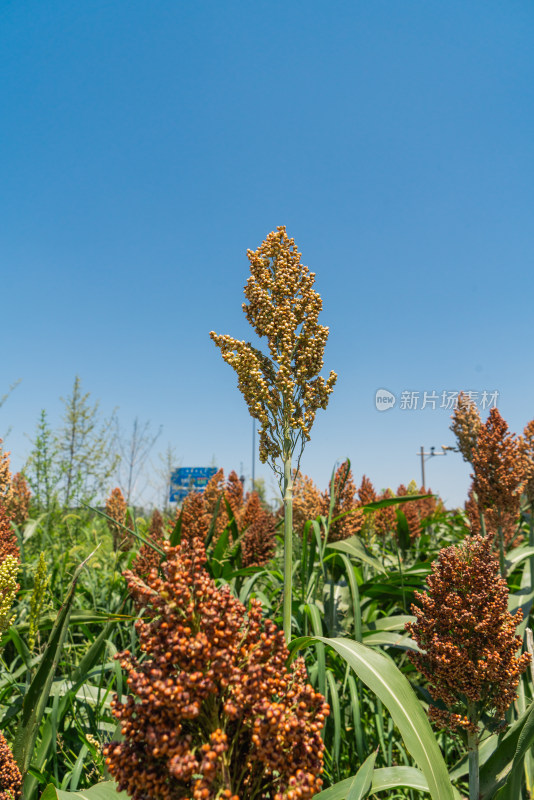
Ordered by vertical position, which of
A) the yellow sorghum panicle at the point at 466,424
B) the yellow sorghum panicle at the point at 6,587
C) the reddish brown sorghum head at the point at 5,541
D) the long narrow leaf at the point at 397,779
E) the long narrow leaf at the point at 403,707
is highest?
the yellow sorghum panicle at the point at 466,424

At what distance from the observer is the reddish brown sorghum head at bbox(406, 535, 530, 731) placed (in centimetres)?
171

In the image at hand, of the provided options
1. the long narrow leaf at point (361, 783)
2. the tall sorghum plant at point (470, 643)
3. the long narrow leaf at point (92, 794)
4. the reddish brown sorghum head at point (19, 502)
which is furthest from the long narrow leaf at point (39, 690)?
the reddish brown sorghum head at point (19, 502)

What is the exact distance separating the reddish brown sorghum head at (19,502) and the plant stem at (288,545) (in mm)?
4221

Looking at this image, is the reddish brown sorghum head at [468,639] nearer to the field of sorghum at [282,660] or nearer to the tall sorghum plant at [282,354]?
the field of sorghum at [282,660]

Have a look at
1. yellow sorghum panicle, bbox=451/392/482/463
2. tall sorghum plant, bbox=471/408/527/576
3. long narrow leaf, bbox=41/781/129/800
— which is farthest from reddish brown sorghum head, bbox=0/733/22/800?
yellow sorghum panicle, bbox=451/392/482/463

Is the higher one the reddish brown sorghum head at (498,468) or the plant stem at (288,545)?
the reddish brown sorghum head at (498,468)

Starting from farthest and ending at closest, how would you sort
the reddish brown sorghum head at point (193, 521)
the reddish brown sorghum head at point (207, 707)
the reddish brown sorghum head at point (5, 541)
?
1. the reddish brown sorghum head at point (193, 521)
2. the reddish brown sorghum head at point (5, 541)
3. the reddish brown sorghum head at point (207, 707)

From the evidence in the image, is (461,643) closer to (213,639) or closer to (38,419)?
(213,639)

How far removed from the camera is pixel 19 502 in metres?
5.62

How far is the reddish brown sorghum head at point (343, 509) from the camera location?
12.6 ft

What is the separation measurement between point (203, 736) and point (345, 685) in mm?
2401

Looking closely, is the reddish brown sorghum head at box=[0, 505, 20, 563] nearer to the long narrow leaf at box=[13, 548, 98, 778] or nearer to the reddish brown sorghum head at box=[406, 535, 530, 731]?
the long narrow leaf at box=[13, 548, 98, 778]

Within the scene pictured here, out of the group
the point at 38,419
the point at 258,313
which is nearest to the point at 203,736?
the point at 258,313

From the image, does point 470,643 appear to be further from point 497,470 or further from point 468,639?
point 497,470
